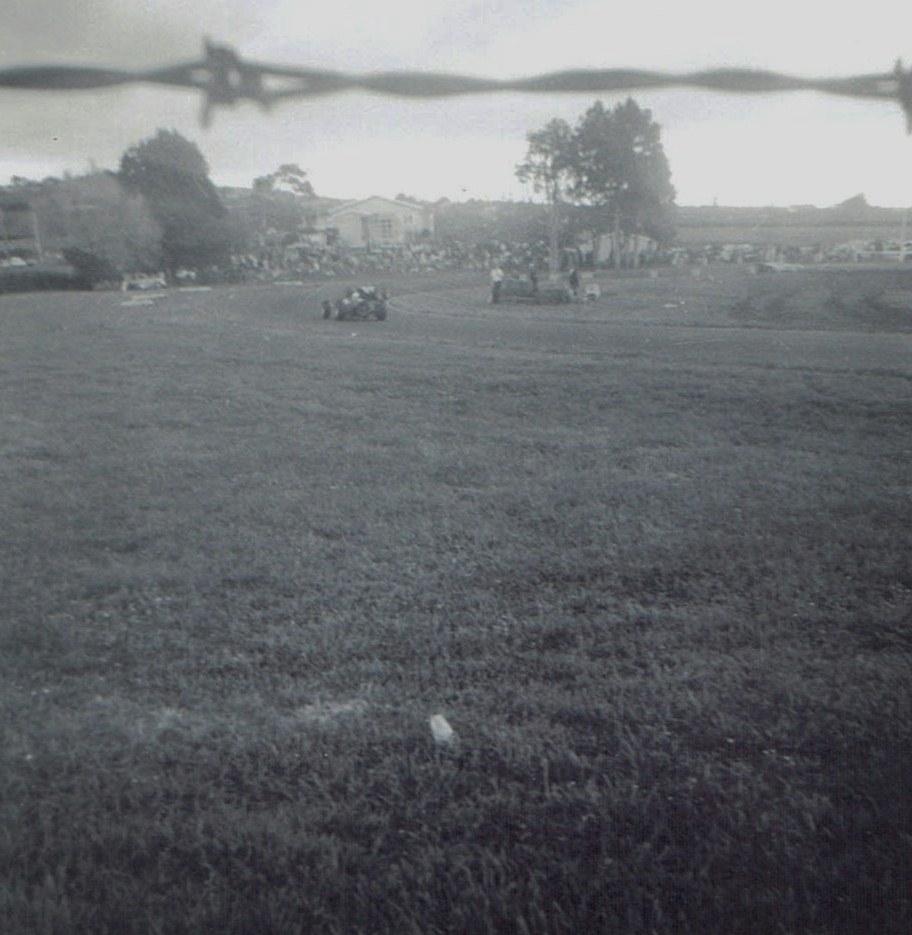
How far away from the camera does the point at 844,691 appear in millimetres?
3877

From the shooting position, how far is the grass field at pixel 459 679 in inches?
106

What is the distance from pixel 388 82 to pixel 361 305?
2429cm

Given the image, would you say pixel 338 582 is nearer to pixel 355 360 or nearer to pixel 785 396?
pixel 785 396

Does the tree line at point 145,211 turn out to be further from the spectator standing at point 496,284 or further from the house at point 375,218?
the spectator standing at point 496,284

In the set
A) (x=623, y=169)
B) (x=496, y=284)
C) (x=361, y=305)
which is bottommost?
(x=361, y=305)

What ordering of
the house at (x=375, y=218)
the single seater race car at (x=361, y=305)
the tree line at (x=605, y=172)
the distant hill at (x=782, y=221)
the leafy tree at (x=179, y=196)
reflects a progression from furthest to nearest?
1. the single seater race car at (x=361, y=305)
2. the house at (x=375, y=218)
3. the distant hill at (x=782, y=221)
4. the tree line at (x=605, y=172)
5. the leafy tree at (x=179, y=196)

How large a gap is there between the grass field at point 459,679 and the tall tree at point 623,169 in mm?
2248

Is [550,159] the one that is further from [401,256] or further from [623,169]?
[401,256]

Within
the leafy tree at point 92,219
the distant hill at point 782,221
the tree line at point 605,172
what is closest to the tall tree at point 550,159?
the tree line at point 605,172

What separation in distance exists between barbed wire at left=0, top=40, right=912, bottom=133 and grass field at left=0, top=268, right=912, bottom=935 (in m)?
2.33

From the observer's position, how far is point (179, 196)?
4.64 meters

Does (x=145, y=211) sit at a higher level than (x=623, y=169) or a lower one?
lower

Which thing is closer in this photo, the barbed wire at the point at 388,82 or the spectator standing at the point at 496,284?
the barbed wire at the point at 388,82

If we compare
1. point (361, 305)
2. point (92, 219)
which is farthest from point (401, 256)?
point (92, 219)
